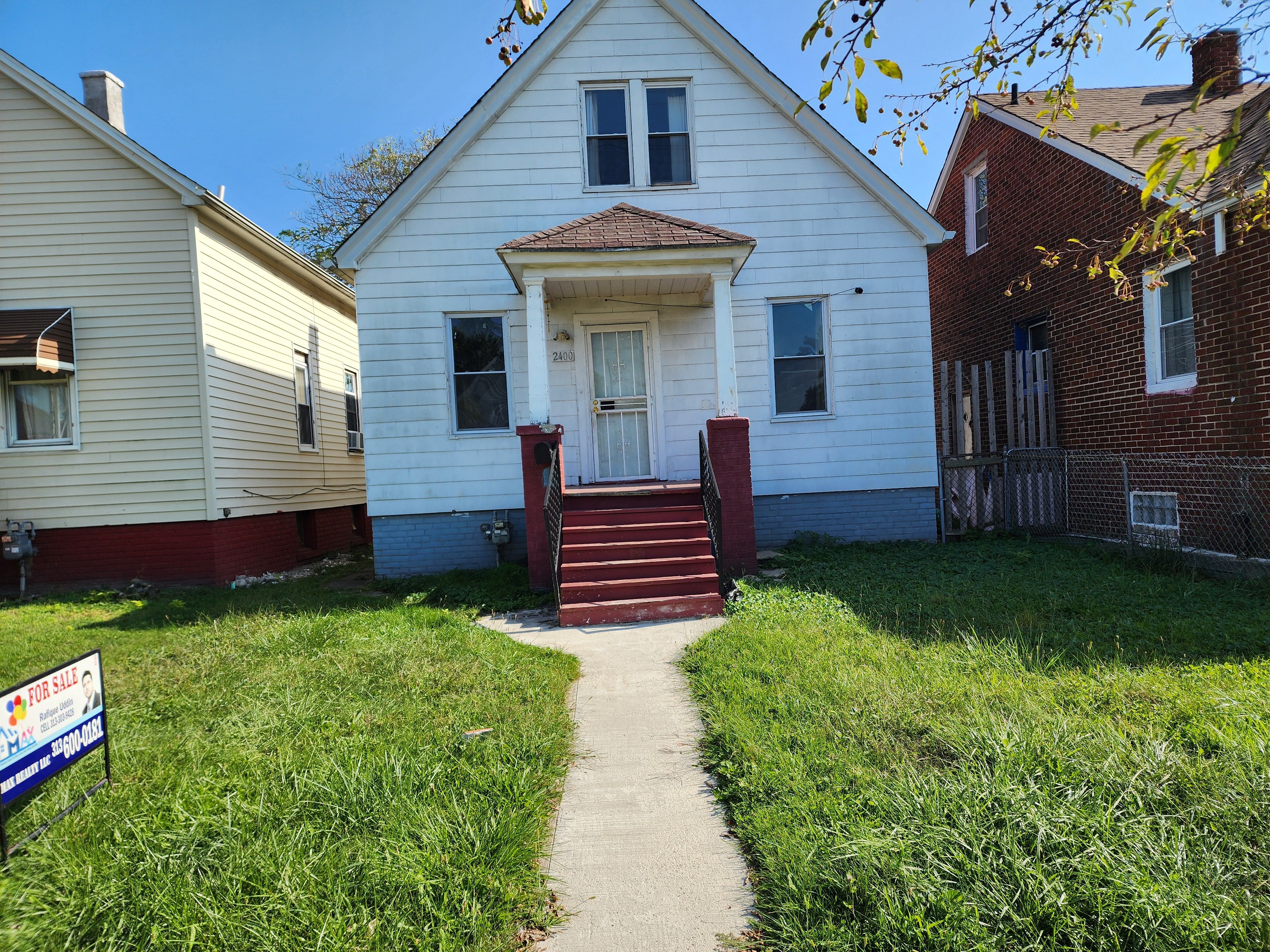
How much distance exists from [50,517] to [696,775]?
10.7 metres

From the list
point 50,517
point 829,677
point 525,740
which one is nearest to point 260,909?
point 525,740

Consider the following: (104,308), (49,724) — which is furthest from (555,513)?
(104,308)

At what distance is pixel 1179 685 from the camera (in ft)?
14.0

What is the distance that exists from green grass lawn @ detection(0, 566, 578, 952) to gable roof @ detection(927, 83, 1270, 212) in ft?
26.4

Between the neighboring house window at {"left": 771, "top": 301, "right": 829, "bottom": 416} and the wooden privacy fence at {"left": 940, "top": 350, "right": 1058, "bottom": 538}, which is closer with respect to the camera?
the neighboring house window at {"left": 771, "top": 301, "right": 829, "bottom": 416}

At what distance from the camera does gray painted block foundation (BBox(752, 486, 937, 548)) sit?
1071cm

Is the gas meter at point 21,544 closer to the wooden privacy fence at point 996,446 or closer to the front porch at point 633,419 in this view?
the front porch at point 633,419

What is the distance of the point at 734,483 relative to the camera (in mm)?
8922

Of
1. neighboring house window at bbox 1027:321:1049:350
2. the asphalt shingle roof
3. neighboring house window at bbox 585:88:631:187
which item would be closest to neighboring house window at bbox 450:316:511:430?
neighboring house window at bbox 585:88:631:187

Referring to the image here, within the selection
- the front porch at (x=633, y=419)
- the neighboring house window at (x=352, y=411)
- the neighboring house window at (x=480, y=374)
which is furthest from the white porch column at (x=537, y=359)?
the neighboring house window at (x=352, y=411)

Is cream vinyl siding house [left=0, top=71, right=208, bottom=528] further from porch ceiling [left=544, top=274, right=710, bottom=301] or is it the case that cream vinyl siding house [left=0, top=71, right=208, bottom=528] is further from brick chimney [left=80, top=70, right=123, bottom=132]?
porch ceiling [left=544, top=274, right=710, bottom=301]

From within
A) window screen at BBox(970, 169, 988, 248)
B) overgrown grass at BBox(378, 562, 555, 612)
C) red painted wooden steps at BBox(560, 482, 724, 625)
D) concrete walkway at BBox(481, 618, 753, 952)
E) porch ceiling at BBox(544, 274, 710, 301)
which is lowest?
concrete walkway at BBox(481, 618, 753, 952)

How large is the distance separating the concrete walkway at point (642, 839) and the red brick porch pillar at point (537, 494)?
3475 millimetres

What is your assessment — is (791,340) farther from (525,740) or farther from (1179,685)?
(525,740)
